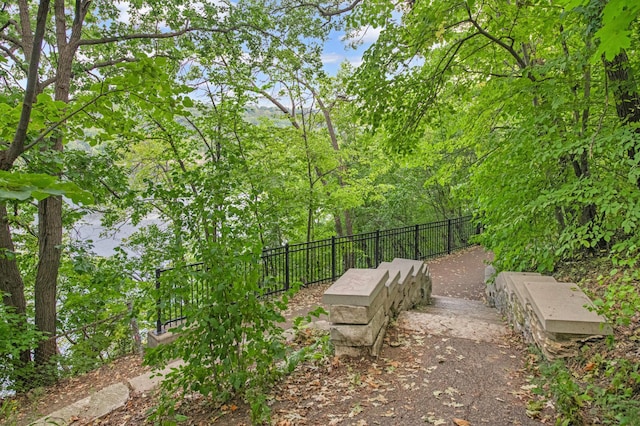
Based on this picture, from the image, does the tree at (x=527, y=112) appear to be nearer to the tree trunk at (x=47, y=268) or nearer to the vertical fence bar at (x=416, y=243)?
the tree trunk at (x=47, y=268)

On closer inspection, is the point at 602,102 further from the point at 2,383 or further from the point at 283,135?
the point at 2,383

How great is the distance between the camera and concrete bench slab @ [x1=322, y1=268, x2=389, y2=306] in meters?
3.36

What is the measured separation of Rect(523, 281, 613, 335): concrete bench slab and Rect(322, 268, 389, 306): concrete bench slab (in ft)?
4.66

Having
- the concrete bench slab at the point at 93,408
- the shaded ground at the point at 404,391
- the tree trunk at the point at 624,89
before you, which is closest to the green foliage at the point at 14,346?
the concrete bench slab at the point at 93,408

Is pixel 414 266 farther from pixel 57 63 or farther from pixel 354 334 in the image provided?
pixel 57 63

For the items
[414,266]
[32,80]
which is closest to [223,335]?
[32,80]

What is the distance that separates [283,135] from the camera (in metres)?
9.42

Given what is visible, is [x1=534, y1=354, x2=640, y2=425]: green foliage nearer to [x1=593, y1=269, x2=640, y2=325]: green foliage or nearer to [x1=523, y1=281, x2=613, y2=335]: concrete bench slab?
[x1=523, y1=281, x2=613, y2=335]: concrete bench slab

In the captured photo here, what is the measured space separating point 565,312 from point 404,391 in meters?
1.52

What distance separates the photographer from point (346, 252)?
10.1 m

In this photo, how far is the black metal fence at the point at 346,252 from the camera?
777 centimetres

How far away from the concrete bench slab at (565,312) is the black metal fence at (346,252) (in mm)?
2951

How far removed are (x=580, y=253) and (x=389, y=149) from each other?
315cm

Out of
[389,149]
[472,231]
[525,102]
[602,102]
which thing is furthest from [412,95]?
[472,231]
